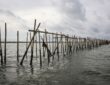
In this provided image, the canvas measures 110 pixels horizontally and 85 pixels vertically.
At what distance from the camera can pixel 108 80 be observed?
13.4m

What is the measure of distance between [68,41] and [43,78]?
75.3ft

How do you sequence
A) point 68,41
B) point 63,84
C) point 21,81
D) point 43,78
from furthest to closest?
point 68,41, point 43,78, point 21,81, point 63,84

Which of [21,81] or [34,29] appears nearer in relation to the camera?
[21,81]

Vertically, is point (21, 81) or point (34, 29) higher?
point (34, 29)

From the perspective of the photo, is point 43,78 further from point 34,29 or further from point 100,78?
point 34,29

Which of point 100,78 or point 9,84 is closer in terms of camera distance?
point 9,84

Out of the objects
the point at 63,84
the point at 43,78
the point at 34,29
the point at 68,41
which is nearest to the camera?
the point at 63,84

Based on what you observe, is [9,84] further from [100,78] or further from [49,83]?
[100,78]

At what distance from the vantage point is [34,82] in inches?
504

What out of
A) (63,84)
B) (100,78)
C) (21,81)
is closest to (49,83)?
(63,84)

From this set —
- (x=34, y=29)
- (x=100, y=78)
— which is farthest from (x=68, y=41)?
(x=100, y=78)

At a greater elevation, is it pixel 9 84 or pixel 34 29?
pixel 34 29

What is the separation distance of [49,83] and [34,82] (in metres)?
1.00

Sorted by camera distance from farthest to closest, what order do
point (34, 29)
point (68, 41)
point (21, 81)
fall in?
point (68, 41) < point (34, 29) < point (21, 81)
